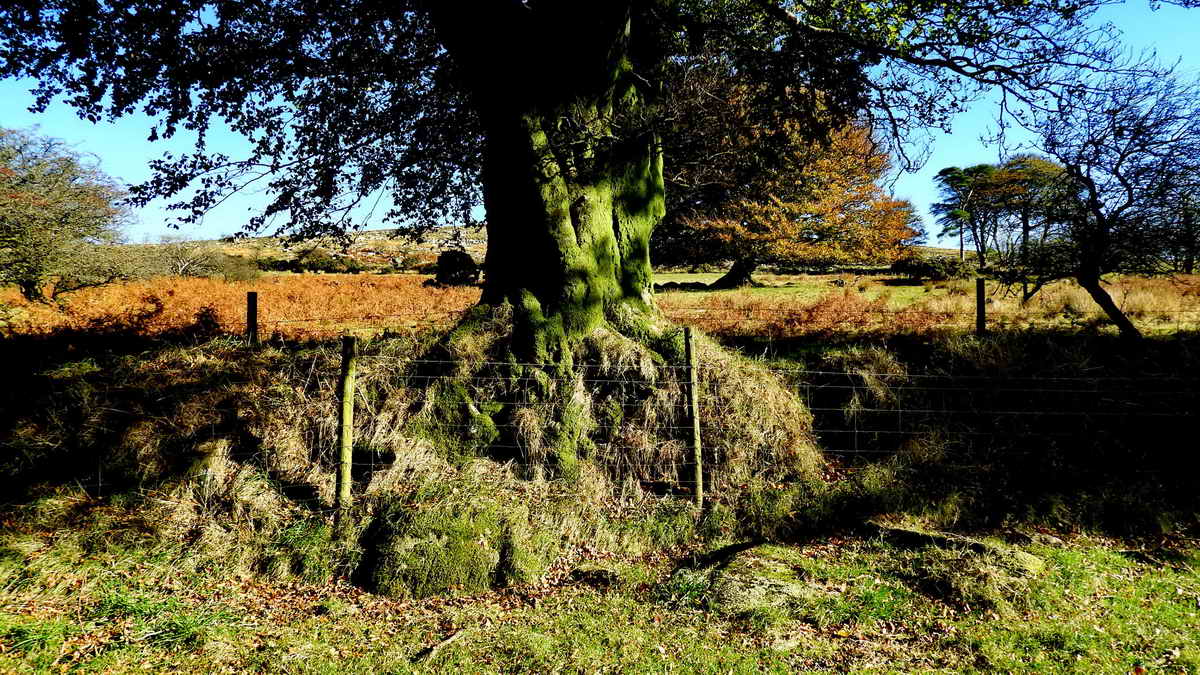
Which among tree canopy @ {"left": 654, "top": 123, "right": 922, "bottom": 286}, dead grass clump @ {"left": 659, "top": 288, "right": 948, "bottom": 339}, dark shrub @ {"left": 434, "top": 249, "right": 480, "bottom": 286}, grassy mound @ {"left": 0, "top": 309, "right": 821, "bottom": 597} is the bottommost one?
grassy mound @ {"left": 0, "top": 309, "right": 821, "bottom": 597}

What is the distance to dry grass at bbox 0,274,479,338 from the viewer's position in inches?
426

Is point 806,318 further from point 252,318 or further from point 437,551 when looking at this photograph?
point 252,318

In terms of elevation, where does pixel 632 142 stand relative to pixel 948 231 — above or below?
below

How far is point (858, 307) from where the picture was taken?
528 inches

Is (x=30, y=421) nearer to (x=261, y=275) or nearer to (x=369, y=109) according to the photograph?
(x=369, y=109)

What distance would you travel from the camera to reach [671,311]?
561 inches

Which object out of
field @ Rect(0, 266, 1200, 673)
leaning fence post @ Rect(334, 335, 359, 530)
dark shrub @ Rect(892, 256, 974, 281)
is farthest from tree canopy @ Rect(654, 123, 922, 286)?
leaning fence post @ Rect(334, 335, 359, 530)

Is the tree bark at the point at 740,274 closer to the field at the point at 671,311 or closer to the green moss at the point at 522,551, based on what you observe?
the field at the point at 671,311

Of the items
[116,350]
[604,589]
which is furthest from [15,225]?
[604,589]

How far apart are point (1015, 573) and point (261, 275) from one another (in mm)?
29727

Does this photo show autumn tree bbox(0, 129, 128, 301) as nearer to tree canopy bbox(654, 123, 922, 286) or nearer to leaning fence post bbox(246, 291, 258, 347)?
leaning fence post bbox(246, 291, 258, 347)

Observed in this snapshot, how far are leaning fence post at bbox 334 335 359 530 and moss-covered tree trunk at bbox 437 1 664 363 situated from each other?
6.00 ft

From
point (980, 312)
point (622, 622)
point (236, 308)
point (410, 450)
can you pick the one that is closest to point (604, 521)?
point (622, 622)

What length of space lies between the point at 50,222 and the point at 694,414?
18.1 metres
